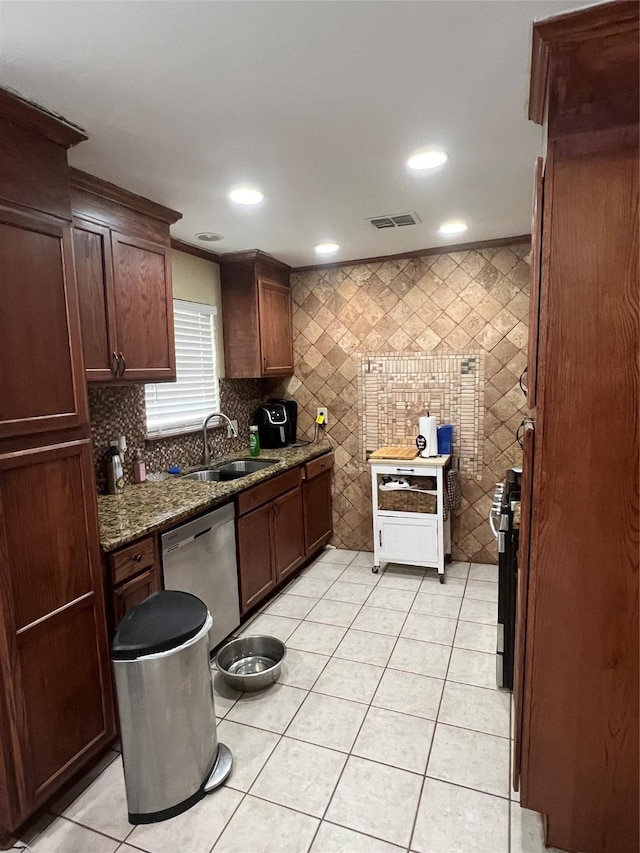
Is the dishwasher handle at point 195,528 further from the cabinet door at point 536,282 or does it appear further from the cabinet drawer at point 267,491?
the cabinet door at point 536,282

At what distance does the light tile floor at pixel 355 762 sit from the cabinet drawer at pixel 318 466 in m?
1.11

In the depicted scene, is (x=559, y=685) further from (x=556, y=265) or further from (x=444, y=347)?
(x=444, y=347)

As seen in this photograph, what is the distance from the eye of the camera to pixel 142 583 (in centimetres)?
214

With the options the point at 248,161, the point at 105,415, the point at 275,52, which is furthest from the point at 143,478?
the point at 275,52

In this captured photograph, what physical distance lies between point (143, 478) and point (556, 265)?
2512 millimetres

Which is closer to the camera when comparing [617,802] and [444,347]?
[617,802]

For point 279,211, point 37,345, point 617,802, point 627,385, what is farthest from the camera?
point 279,211

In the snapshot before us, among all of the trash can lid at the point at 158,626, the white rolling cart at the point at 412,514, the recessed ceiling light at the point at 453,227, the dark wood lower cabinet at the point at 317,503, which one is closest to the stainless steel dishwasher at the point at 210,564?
the trash can lid at the point at 158,626

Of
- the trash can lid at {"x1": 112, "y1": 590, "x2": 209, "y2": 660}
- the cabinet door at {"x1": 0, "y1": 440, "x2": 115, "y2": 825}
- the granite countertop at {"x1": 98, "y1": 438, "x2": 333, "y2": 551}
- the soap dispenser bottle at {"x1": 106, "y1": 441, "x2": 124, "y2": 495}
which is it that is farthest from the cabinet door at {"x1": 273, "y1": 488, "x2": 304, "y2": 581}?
the cabinet door at {"x1": 0, "y1": 440, "x2": 115, "y2": 825}

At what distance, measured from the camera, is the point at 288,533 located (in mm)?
3523

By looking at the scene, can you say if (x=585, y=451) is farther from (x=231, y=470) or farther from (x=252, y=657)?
(x=231, y=470)

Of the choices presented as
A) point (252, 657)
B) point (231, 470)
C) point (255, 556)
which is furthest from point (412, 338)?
point (252, 657)

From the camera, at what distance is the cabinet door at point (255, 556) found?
115 inches

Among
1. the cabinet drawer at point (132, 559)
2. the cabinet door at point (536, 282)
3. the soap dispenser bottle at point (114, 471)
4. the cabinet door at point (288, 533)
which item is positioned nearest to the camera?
the cabinet door at point (536, 282)
